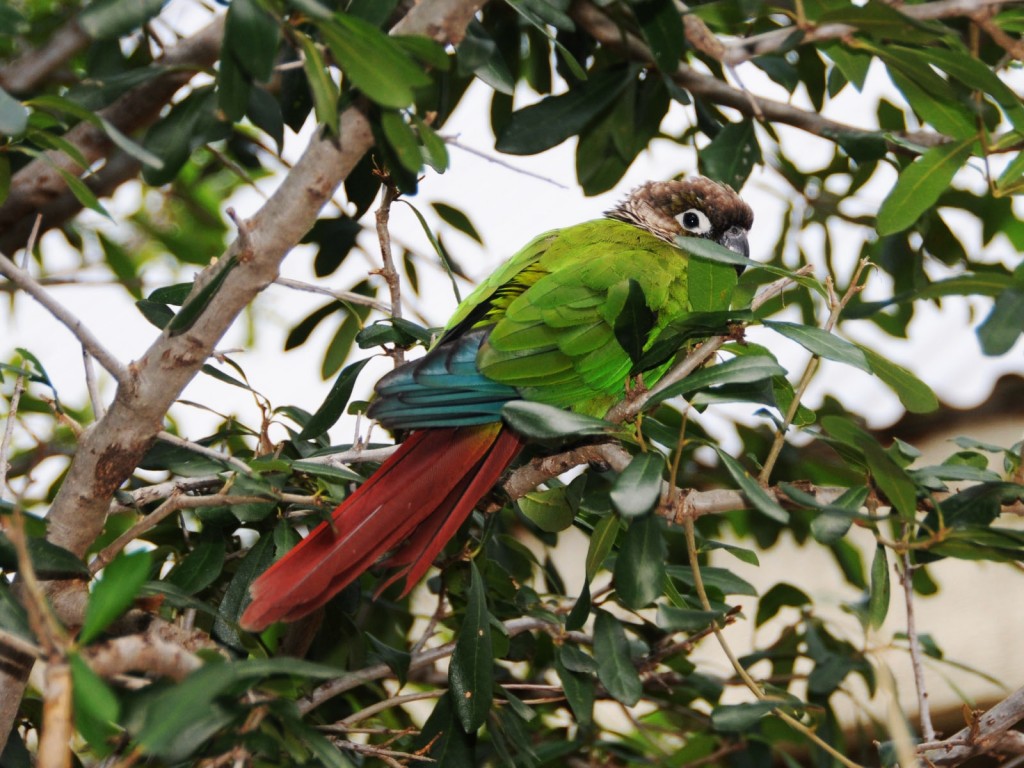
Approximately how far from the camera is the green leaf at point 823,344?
1267 millimetres

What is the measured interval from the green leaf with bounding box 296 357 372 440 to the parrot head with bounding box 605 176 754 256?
1.03 m

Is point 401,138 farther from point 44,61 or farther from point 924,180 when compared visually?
point 44,61

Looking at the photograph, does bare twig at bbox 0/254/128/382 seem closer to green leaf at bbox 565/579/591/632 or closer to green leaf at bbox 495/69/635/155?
green leaf at bbox 565/579/591/632

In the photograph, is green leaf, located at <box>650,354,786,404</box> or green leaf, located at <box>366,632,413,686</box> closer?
green leaf, located at <box>650,354,786,404</box>

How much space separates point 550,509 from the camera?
5.53 feet

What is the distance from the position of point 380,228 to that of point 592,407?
62 cm

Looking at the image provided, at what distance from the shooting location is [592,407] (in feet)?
6.55

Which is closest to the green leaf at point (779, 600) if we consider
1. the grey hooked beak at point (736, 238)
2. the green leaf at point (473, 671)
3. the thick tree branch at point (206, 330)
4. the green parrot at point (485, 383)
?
the green parrot at point (485, 383)

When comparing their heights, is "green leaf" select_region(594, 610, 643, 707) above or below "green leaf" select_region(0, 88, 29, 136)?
below

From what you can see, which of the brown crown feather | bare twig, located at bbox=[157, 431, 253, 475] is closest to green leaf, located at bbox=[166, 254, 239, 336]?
bare twig, located at bbox=[157, 431, 253, 475]

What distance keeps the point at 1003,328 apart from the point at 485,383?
31.3 inches

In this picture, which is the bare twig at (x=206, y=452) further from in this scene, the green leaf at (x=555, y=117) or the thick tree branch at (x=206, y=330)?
the green leaf at (x=555, y=117)

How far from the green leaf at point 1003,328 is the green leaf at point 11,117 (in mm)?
1185

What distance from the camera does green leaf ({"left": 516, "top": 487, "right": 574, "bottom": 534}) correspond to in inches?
65.7
